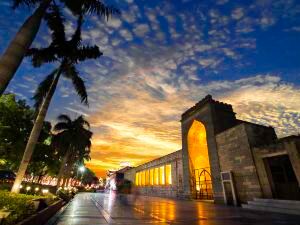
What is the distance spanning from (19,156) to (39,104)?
7.59 metres

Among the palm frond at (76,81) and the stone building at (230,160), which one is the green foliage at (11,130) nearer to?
the palm frond at (76,81)

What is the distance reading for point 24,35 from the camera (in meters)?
6.88

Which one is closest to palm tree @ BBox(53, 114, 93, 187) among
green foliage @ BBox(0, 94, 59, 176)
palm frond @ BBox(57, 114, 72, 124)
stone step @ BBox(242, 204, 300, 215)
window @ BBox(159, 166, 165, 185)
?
palm frond @ BBox(57, 114, 72, 124)

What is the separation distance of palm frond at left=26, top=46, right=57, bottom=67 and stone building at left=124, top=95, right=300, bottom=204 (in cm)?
1568

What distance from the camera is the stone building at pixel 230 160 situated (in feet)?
44.5

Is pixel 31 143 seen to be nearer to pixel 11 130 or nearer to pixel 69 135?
pixel 11 130

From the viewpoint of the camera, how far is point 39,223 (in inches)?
271

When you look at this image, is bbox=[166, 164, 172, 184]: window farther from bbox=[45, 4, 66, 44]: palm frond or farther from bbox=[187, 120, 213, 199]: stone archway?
bbox=[45, 4, 66, 44]: palm frond

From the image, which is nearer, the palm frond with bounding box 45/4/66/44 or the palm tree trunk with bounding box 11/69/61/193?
the palm tree trunk with bounding box 11/69/61/193

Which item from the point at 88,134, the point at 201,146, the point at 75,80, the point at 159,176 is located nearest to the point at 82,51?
the point at 75,80

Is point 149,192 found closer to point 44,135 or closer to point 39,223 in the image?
point 44,135

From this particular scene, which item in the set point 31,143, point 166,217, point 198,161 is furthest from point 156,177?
point 166,217

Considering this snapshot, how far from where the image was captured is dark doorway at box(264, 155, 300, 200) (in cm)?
1306

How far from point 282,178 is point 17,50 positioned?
1680cm
